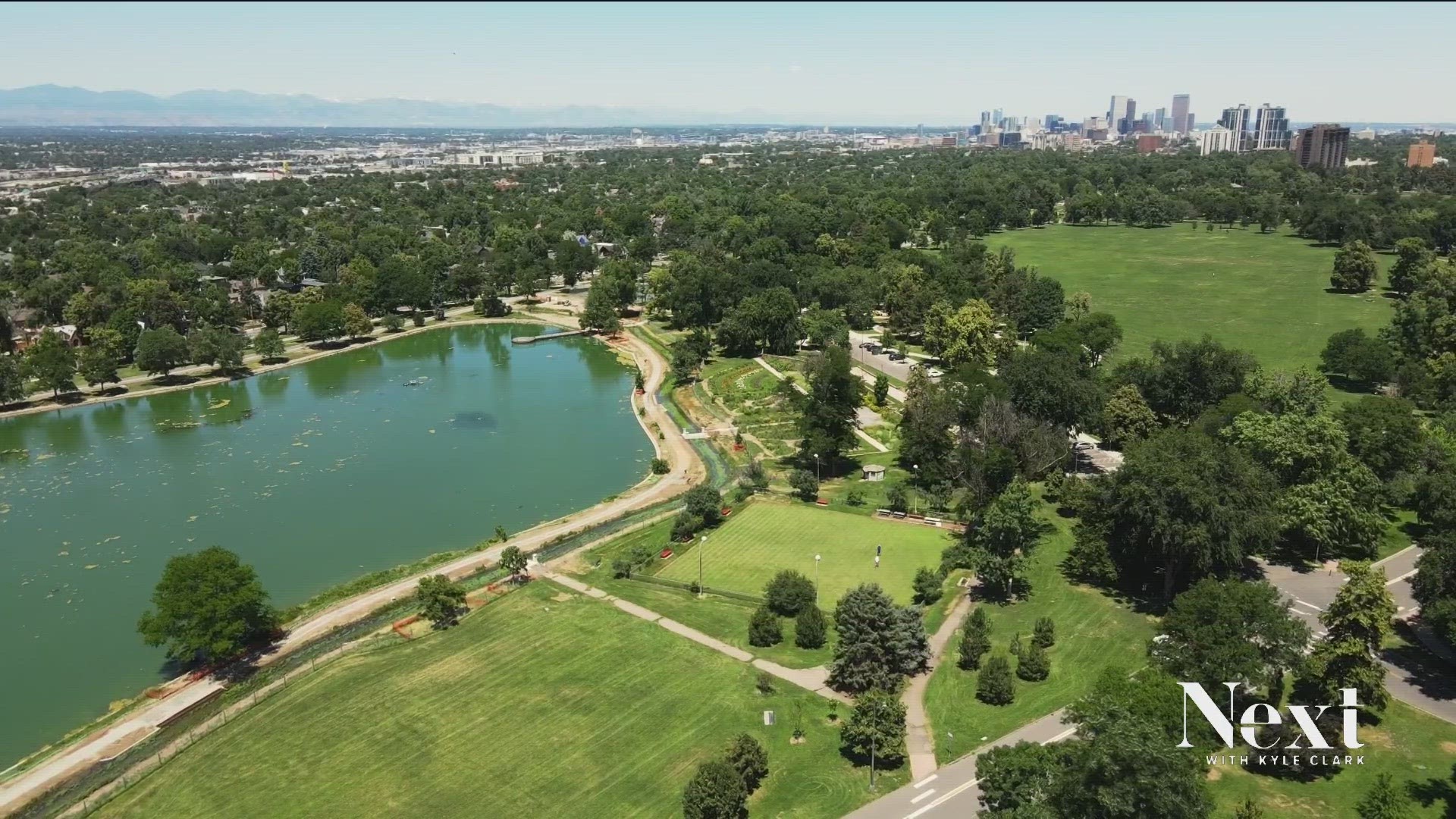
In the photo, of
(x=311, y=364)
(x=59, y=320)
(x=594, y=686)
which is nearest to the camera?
(x=594, y=686)

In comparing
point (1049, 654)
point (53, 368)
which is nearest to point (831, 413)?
point (1049, 654)

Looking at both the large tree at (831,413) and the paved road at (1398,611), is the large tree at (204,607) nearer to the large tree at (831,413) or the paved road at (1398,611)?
the large tree at (831,413)

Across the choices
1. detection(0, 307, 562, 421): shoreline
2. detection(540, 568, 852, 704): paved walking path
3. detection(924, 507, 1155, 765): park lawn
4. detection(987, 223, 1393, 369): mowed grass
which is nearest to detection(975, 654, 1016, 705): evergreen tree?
detection(924, 507, 1155, 765): park lawn

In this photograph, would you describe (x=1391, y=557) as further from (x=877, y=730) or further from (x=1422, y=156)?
(x=1422, y=156)

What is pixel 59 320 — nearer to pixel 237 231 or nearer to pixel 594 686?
pixel 237 231

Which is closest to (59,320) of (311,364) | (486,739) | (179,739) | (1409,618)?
(311,364)
